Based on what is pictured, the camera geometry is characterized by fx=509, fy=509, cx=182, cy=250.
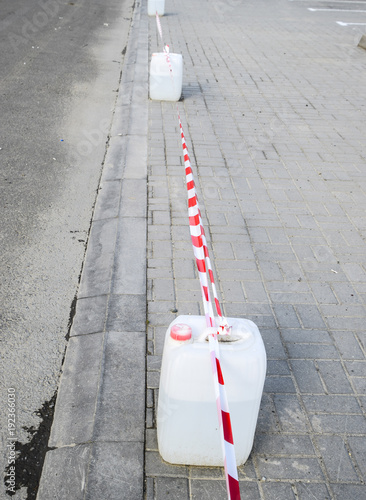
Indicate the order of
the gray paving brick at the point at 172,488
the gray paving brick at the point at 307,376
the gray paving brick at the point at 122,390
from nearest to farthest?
the gray paving brick at the point at 172,488 → the gray paving brick at the point at 122,390 → the gray paving brick at the point at 307,376

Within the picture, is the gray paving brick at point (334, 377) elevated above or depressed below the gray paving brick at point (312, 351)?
above

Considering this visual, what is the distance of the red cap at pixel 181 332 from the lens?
2471 millimetres

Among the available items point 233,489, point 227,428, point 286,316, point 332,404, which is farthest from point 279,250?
point 233,489

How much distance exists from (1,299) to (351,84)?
8.83 m

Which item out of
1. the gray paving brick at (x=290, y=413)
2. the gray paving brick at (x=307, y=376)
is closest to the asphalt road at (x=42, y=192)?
the gray paving brick at (x=290, y=413)

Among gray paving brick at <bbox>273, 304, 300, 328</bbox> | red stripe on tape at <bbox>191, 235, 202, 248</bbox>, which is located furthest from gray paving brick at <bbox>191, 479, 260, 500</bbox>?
red stripe on tape at <bbox>191, 235, 202, 248</bbox>

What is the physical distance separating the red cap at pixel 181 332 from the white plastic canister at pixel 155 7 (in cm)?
1532

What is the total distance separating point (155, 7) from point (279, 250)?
43.8 ft

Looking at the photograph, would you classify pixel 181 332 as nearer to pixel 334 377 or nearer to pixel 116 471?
pixel 116 471

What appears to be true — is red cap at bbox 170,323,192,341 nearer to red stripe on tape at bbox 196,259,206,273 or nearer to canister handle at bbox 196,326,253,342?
canister handle at bbox 196,326,253,342

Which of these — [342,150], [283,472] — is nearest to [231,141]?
[342,150]

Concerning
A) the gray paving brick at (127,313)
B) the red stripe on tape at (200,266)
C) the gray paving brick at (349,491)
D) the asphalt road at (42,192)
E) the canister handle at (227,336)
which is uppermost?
the canister handle at (227,336)

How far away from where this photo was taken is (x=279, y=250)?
15.8 ft

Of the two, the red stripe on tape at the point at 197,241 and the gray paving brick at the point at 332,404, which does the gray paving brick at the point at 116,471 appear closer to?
the gray paving brick at the point at 332,404
